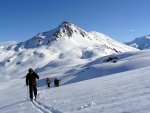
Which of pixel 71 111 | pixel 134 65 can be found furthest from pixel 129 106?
pixel 134 65

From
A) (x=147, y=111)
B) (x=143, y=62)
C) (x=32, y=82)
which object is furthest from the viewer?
(x=143, y=62)

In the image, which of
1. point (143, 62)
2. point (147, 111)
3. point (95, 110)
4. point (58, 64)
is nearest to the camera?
point (147, 111)

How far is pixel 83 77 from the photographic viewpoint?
72875 mm

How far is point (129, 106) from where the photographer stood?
9.97 metres

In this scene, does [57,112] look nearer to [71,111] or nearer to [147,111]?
[71,111]

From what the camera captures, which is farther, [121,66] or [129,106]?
[121,66]

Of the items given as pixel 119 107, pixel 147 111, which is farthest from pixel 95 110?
pixel 147 111

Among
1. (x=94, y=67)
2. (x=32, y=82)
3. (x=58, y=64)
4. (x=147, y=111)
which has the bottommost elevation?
(x=147, y=111)

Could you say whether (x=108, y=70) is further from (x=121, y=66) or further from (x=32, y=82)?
(x=32, y=82)

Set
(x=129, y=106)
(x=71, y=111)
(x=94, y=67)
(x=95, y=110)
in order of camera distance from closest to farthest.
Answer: (x=129, y=106)
(x=95, y=110)
(x=71, y=111)
(x=94, y=67)

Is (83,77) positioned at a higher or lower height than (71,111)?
higher

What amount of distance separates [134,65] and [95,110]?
59.0 metres

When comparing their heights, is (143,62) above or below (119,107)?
above

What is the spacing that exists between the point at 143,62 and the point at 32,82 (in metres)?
51.3
